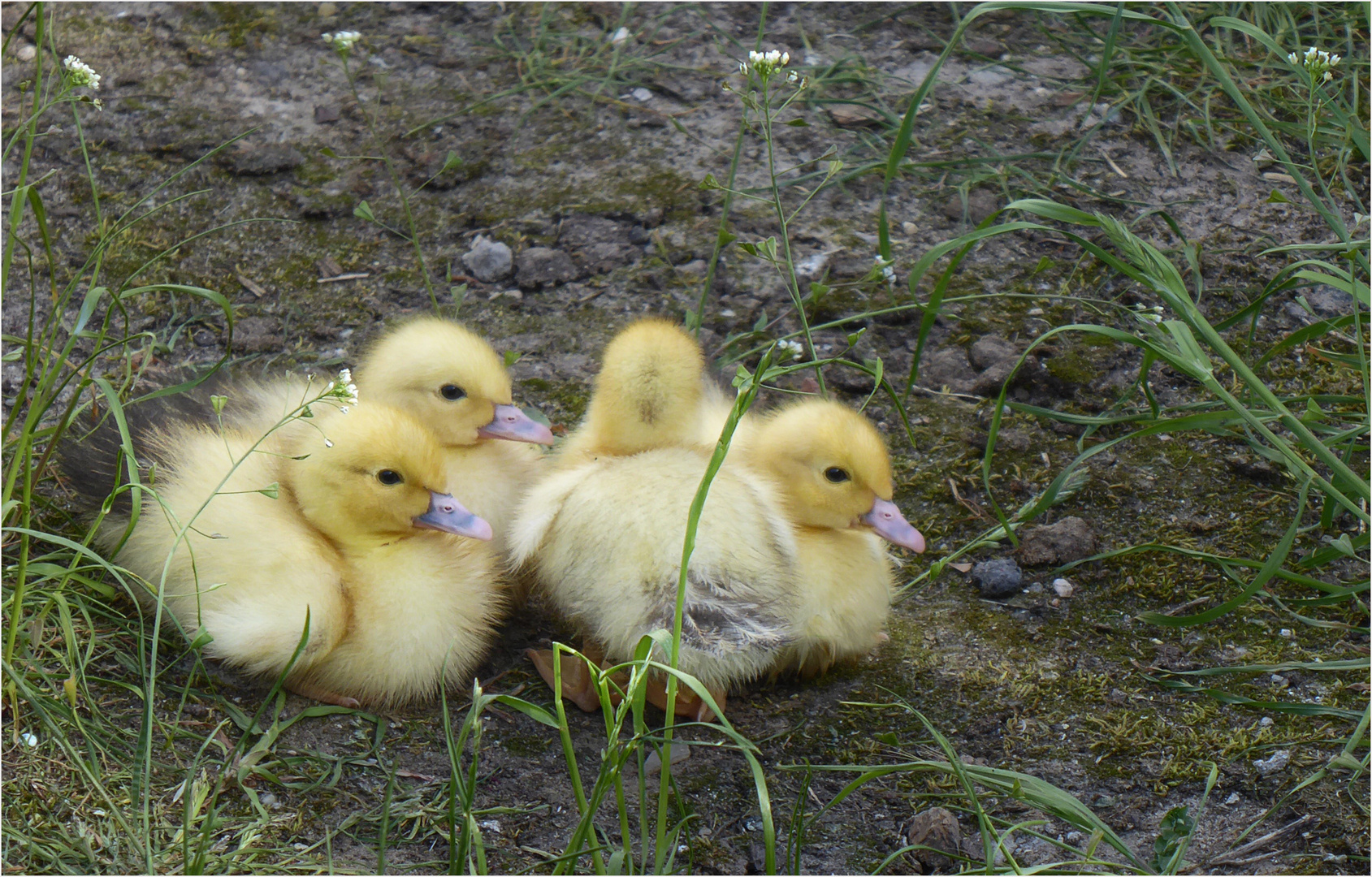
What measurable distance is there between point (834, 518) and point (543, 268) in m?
1.53

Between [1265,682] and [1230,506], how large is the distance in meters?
0.59

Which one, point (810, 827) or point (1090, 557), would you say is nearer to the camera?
point (810, 827)

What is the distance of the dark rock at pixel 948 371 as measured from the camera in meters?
3.28

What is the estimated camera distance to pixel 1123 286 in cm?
355

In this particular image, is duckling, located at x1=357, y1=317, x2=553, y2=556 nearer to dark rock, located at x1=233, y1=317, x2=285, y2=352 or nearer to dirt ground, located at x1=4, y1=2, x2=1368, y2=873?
dirt ground, located at x1=4, y1=2, x2=1368, y2=873

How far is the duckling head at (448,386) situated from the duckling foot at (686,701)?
653 mm

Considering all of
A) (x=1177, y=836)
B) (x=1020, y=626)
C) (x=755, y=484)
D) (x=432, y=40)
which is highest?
(x=432, y=40)

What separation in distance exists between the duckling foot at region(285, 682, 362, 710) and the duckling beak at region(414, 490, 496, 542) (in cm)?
37

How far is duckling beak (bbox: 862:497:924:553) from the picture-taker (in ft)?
8.11

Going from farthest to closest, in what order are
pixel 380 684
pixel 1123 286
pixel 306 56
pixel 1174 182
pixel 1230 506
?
pixel 306 56 < pixel 1174 182 < pixel 1123 286 < pixel 1230 506 < pixel 380 684

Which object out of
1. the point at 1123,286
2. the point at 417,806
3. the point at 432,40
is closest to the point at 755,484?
the point at 417,806

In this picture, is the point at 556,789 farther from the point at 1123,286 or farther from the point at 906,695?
the point at 1123,286

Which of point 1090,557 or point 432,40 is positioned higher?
point 432,40

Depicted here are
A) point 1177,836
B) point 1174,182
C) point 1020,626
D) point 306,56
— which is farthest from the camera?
point 306,56
